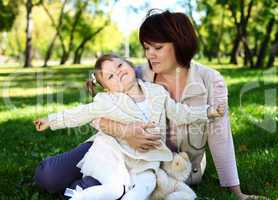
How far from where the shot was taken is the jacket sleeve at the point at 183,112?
343cm

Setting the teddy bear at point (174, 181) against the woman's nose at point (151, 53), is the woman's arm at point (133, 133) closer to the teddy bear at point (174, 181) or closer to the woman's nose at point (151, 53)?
the teddy bear at point (174, 181)

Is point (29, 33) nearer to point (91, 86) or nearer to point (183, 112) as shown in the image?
point (91, 86)

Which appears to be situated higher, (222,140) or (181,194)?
(222,140)

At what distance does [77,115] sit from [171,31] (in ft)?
2.78

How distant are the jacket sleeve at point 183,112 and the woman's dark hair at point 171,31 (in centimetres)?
35

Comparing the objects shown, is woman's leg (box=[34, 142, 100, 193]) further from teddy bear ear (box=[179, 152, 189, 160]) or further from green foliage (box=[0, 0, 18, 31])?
green foliage (box=[0, 0, 18, 31])

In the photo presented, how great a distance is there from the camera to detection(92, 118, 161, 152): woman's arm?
3.32m

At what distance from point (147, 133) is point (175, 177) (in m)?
0.35

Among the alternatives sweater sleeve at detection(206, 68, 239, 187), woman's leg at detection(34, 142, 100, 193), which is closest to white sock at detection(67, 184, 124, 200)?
woman's leg at detection(34, 142, 100, 193)

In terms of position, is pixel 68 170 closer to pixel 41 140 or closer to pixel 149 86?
pixel 149 86

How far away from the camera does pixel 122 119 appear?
11.5 feet

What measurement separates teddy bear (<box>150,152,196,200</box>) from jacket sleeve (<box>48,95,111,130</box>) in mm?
573

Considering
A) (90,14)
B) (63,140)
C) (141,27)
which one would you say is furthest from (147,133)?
(90,14)

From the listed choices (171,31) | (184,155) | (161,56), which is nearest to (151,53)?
(161,56)
